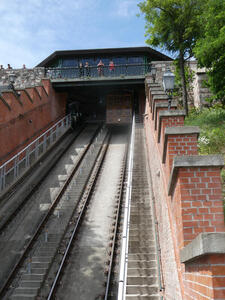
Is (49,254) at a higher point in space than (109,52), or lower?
lower

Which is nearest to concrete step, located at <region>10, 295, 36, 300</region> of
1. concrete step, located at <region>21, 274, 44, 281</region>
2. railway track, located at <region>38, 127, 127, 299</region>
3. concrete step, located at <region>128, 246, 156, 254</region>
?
railway track, located at <region>38, 127, 127, 299</region>

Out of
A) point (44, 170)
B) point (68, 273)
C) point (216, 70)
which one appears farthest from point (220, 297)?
point (44, 170)

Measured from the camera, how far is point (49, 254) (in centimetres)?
841

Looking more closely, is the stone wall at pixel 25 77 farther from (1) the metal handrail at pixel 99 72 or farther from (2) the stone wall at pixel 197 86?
(2) the stone wall at pixel 197 86

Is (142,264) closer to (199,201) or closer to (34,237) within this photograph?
(34,237)

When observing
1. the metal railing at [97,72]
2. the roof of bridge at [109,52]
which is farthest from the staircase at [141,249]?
the roof of bridge at [109,52]

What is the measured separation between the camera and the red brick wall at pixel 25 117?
44.8 ft

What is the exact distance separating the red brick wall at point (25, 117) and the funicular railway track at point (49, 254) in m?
4.16

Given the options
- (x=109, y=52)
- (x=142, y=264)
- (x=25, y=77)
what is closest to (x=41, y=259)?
(x=142, y=264)

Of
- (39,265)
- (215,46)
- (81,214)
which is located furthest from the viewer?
(215,46)

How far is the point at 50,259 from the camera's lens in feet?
26.8

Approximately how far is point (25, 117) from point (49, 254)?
950 centimetres

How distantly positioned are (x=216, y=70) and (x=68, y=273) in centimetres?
966

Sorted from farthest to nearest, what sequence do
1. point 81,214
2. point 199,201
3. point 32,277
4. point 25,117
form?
point 25,117
point 81,214
point 32,277
point 199,201
